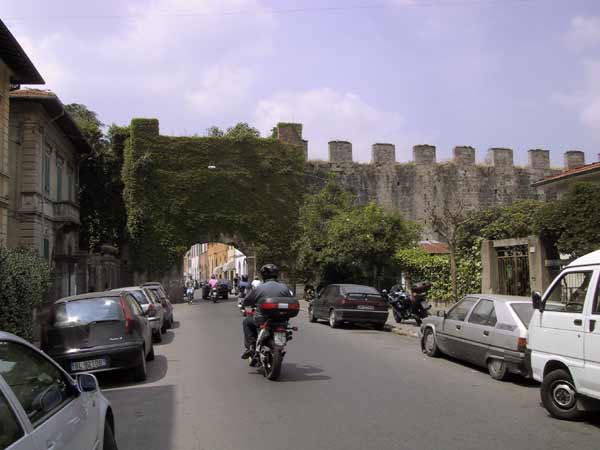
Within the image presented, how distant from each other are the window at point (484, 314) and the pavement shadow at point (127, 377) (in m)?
5.40

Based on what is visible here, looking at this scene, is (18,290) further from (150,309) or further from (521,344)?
(521,344)

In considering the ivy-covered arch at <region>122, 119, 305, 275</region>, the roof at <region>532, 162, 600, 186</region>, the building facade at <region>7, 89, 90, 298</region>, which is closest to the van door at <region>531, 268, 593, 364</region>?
the roof at <region>532, 162, 600, 186</region>

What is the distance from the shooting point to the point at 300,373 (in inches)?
373

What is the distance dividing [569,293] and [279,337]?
163 inches

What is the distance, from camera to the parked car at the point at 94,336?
349 inches

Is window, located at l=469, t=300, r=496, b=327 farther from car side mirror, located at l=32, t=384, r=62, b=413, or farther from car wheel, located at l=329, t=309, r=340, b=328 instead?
car wheel, located at l=329, t=309, r=340, b=328

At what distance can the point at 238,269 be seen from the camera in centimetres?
6519

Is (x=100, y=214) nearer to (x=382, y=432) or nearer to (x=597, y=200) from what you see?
(x=597, y=200)

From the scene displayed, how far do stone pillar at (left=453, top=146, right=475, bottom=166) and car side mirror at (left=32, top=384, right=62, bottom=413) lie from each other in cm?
4034

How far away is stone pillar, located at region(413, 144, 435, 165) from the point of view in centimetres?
4047

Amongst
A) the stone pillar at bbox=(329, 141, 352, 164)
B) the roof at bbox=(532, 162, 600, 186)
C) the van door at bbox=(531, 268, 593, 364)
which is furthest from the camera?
the stone pillar at bbox=(329, 141, 352, 164)

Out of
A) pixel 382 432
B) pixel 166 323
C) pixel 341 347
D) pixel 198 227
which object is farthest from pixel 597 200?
pixel 198 227

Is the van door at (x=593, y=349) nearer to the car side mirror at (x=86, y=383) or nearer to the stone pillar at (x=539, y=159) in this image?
the car side mirror at (x=86, y=383)

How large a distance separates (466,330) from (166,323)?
10.9 meters
